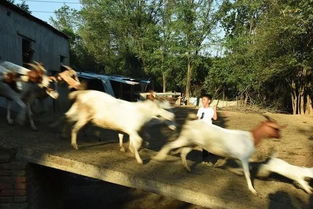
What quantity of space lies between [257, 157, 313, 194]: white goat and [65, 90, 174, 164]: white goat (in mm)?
1767

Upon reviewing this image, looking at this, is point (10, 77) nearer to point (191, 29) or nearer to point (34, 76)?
point (34, 76)

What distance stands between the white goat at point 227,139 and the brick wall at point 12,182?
7.57ft

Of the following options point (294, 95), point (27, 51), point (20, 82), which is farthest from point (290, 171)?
point (294, 95)

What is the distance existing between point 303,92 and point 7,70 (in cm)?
1868

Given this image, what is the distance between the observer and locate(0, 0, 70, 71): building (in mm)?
14273

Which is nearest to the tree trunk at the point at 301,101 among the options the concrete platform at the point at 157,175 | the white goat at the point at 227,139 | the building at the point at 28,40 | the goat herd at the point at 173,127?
the building at the point at 28,40

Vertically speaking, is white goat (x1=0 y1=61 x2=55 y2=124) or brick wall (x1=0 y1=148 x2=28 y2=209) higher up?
white goat (x1=0 y1=61 x2=55 y2=124)

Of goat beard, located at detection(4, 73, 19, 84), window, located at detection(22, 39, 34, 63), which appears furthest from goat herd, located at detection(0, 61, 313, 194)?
window, located at detection(22, 39, 34, 63)

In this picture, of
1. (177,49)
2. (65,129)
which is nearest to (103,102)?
(65,129)

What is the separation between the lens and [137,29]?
44.6 metres

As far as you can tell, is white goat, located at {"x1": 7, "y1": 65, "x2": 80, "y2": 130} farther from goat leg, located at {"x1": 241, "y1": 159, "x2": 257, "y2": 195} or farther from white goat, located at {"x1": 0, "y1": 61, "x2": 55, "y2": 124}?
goat leg, located at {"x1": 241, "y1": 159, "x2": 257, "y2": 195}

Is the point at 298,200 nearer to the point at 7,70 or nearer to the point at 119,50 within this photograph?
the point at 7,70

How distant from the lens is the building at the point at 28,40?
14.3 m

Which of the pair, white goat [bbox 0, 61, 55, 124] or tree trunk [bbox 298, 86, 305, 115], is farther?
tree trunk [bbox 298, 86, 305, 115]
